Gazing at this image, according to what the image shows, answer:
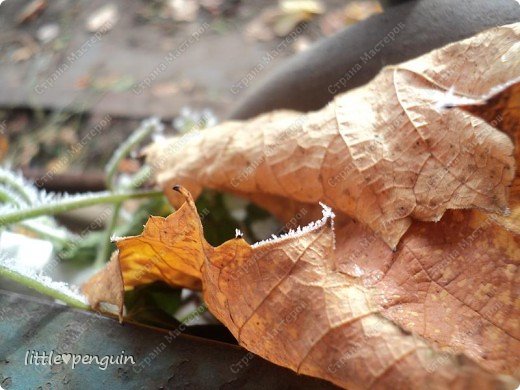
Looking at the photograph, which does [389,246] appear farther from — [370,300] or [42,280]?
[42,280]

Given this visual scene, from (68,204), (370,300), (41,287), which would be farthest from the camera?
(68,204)

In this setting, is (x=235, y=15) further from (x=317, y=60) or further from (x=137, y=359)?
(x=137, y=359)

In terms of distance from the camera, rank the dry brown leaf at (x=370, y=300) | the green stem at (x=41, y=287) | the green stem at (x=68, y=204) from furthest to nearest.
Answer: the green stem at (x=68, y=204) < the green stem at (x=41, y=287) < the dry brown leaf at (x=370, y=300)

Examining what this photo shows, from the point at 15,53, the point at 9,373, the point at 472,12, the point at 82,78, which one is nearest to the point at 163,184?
the point at 9,373

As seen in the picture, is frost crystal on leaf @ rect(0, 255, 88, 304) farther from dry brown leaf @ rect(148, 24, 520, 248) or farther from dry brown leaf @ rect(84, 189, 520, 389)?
dry brown leaf @ rect(148, 24, 520, 248)

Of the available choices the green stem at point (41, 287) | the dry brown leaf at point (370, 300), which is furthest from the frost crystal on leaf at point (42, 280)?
the dry brown leaf at point (370, 300)

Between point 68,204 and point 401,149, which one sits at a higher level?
point 401,149

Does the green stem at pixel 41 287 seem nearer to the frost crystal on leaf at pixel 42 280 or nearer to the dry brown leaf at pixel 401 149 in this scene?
the frost crystal on leaf at pixel 42 280

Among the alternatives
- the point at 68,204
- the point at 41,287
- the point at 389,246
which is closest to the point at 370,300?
the point at 389,246

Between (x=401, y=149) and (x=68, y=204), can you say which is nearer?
(x=401, y=149)
